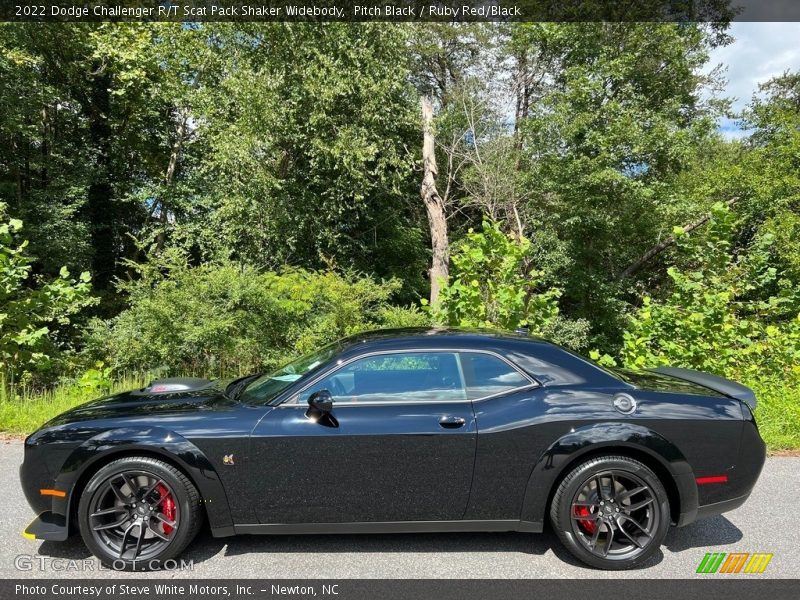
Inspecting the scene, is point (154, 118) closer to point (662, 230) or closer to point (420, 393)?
point (662, 230)

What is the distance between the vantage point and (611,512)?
10.7 ft

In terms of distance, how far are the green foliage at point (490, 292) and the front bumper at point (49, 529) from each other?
5.08 metres

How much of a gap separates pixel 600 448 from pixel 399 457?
1225 mm

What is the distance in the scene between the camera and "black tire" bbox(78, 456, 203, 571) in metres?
3.19

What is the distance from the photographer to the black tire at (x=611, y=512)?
3223mm

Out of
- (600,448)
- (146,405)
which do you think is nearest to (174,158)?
(146,405)

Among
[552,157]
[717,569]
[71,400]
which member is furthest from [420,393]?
[552,157]

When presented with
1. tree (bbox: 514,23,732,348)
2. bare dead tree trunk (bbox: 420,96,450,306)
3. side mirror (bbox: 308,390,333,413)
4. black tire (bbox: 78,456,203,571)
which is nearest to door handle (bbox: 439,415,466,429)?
side mirror (bbox: 308,390,333,413)

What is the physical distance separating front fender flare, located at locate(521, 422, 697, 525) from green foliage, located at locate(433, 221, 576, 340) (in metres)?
3.95

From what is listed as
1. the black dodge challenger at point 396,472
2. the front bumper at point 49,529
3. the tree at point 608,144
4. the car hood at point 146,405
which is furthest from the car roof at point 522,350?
the tree at point 608,144

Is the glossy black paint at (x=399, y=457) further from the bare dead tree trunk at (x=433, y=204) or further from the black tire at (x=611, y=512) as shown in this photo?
the bare dead tree trunk at (x=433, y=204)

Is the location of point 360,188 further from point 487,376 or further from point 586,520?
point 586,520

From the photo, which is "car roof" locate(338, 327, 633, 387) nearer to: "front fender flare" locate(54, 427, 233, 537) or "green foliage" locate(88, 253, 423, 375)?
"front fender flare" locate(54, 427, 233, 537)
